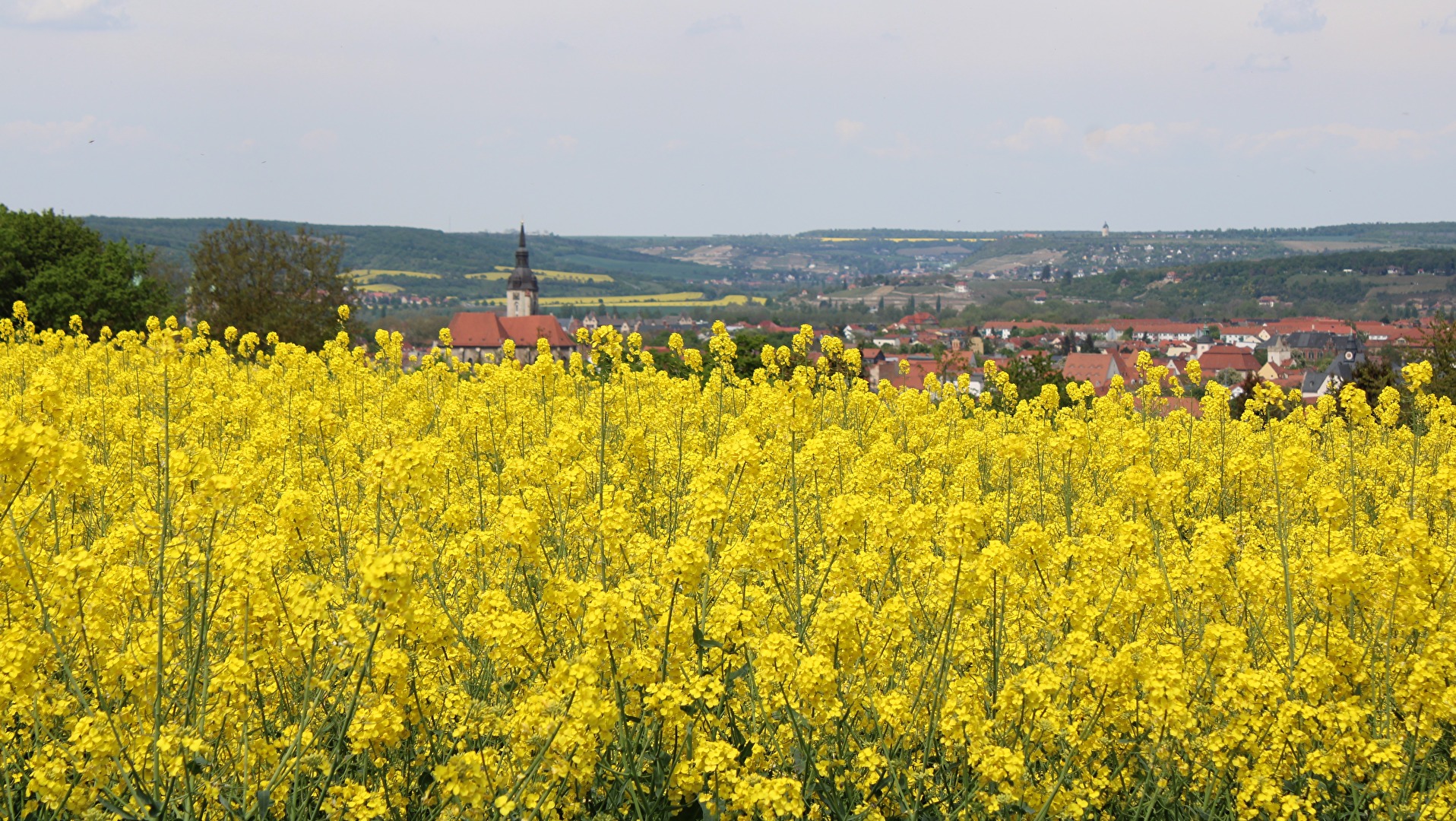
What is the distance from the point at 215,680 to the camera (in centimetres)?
424

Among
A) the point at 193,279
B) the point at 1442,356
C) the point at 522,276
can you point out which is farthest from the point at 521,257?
the point at 1442,356

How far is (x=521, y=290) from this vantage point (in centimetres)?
16100

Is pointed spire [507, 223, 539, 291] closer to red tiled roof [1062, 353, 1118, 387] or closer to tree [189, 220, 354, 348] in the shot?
red tiled roof [1062, 353, 1118, 387]

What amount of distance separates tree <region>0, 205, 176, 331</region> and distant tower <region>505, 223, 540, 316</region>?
397ft

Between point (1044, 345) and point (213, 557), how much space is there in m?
175

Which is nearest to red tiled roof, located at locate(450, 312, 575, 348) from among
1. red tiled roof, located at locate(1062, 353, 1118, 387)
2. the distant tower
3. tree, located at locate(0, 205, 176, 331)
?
the distant tower

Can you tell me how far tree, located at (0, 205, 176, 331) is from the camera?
3575 cm

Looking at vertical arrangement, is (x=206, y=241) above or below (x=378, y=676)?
above

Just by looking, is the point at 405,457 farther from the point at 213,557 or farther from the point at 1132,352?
the point at 1132,352

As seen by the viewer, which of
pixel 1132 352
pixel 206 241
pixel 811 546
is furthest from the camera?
pixel 1132 352

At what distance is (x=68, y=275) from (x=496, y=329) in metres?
112

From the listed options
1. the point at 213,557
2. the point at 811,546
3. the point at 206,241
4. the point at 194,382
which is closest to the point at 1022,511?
the point at 811,546

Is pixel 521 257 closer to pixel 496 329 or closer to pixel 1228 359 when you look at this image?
pixel 496 329

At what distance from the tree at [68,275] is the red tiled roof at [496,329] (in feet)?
339
